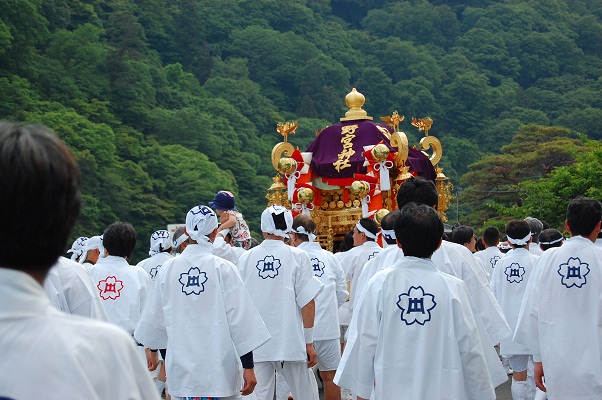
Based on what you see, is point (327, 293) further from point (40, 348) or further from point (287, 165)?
point (40, 348)

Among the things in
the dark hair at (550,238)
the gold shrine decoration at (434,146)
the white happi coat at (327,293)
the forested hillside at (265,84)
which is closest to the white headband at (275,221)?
the white happi coat at (327,293)

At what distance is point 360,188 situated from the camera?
1459 centimetres

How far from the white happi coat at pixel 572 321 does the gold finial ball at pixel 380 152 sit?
8.02 m

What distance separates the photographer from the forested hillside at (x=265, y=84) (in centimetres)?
4116

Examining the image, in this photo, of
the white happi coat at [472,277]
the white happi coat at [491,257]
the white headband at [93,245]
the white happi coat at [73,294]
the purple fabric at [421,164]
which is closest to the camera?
the white happi coat at [73,294]

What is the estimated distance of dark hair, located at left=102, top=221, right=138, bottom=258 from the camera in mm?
8477

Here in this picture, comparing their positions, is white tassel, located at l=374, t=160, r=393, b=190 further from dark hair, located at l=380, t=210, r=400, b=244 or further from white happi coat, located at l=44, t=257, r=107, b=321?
white happi coat, located at l=44, t=257, r=107, b=321

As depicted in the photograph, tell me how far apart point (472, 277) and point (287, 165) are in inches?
345

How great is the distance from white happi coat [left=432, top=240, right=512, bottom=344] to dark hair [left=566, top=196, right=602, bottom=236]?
892mm

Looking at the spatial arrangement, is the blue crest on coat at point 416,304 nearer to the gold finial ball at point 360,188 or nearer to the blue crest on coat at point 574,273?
the blue crest on coat at point 574,273

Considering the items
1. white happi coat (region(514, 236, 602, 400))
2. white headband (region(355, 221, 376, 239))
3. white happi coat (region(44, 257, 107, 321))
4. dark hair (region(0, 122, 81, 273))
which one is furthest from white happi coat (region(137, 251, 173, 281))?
dark hair (region(0, 122, 81, 273))

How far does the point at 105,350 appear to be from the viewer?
222 cm

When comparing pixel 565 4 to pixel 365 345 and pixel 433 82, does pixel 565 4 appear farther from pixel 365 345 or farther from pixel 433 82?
pixel 365 345

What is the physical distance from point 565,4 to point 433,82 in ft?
61.9
